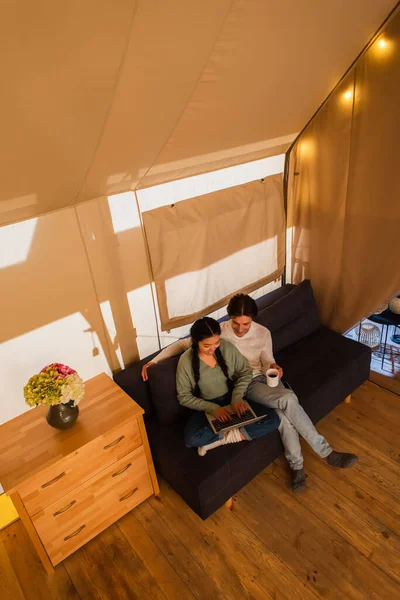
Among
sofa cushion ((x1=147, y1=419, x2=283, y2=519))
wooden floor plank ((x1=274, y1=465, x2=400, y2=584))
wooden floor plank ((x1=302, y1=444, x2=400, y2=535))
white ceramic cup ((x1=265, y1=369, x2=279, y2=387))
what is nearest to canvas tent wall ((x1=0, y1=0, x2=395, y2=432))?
sofa cushion ((x1=147, y1=419, x2=283, y2=519))

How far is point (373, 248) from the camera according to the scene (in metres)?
3.02

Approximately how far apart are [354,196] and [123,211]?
1708 mm

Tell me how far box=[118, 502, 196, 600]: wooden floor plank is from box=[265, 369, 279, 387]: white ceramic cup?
105 centimetres

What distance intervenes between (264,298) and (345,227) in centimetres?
84

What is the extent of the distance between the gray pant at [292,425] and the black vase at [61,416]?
1.13 m

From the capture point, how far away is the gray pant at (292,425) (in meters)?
2.45

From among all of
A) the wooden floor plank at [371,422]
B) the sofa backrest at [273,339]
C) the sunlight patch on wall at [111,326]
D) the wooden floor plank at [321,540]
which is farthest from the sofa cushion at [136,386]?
the wooden floor plank at [371,422]

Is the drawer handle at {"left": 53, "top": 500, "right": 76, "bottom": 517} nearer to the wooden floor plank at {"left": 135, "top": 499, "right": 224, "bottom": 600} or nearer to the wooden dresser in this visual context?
the wooden dresser

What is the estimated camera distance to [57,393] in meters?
2.00

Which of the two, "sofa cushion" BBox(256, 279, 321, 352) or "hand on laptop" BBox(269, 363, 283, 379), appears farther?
"sofa cushion" BBox(256, 279, 321, 352)

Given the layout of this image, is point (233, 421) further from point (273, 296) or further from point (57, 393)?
point (273, 296)

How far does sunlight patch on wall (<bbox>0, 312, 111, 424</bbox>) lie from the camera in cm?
224

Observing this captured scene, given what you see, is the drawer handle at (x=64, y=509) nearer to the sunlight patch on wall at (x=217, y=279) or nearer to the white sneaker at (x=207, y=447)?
the white sneaker at (x=207, y=447)

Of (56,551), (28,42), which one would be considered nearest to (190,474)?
(56,551)
